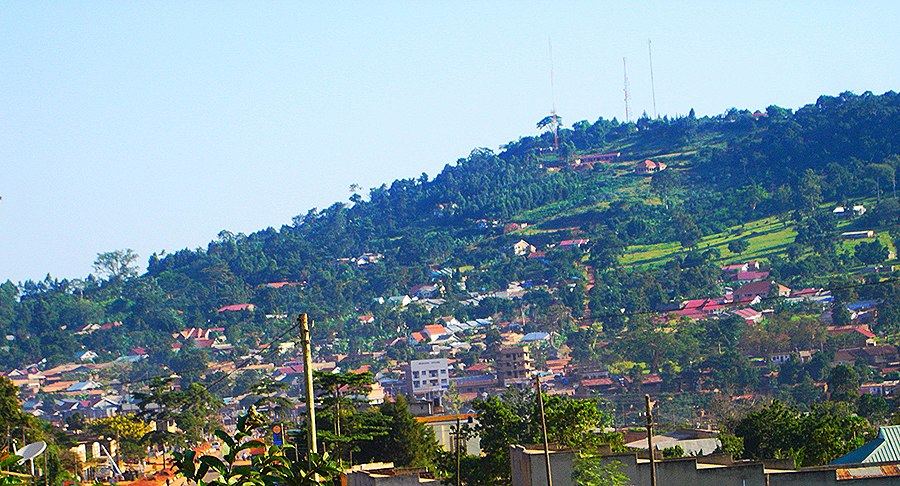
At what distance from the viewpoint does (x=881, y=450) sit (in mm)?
31391

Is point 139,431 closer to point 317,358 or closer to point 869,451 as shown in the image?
point 869,451

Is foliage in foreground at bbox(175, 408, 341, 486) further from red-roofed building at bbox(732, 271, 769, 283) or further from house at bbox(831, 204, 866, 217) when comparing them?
house at bbox(831, 204, 866, 217)

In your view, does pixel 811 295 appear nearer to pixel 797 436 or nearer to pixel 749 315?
pixel 749 315

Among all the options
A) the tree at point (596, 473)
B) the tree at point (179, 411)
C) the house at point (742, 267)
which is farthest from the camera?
the house at point (742, 267)

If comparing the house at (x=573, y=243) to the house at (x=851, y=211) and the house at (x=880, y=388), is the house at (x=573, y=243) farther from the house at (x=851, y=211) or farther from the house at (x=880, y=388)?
the house at (x=880, y=388)

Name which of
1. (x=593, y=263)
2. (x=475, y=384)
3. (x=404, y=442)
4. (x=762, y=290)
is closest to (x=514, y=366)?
(x=475, y=384)

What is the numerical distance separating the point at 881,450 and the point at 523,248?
153405 mm

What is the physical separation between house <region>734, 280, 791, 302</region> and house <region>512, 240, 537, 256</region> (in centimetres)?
4156

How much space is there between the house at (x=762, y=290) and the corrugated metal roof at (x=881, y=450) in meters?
108

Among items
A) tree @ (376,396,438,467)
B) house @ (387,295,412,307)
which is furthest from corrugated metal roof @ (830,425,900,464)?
house @ (387,295,412,307)

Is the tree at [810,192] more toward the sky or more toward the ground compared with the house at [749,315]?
more toward the sky

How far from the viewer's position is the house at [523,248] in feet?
603

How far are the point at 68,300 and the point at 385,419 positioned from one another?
161735 millimetres

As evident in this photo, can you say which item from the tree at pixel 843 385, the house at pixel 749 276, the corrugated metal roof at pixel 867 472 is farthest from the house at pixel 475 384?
the corrugated metal roof at pixel 867 472
